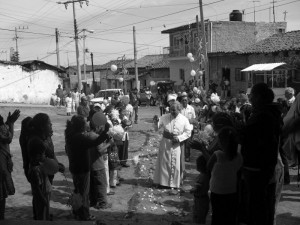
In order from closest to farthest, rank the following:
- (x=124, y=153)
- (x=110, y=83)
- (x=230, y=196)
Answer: (x=230, y=196) → (x=124, y=153) → (x=110, y=83)

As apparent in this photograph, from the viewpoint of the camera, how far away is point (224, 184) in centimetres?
434

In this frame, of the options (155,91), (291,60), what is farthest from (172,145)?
(155,91)

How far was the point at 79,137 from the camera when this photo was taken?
18.5 feet

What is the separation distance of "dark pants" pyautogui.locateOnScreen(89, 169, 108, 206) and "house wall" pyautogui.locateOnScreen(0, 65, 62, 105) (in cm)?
3043

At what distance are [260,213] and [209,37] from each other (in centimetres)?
3433

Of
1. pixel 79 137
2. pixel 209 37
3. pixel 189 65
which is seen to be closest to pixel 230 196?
pixel 79 137

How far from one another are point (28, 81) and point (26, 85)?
16.9 inches

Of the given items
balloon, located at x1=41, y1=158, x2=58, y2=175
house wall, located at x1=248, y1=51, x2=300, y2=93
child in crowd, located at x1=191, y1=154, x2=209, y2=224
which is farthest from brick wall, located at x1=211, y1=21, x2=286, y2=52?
balloon, located at x1=41, y1=158, x2=58, y2=175

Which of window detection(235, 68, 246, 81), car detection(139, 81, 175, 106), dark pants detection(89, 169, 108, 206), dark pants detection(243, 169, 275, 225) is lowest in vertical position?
dark pants detection(89, 169, 108, 206)

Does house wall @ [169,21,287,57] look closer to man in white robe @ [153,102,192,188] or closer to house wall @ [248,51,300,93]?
house wall @ [248,51,300,93]

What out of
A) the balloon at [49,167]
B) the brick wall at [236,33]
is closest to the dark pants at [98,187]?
the balloon at [49,167]

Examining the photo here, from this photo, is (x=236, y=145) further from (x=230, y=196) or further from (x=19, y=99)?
(x=19, y=99)

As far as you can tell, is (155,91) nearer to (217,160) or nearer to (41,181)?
(41,181)

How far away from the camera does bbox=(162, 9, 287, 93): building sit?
3535cm
